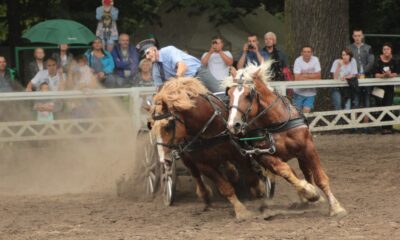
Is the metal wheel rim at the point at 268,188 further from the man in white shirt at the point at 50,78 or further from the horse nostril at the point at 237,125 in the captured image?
the man in white shirt at the point at 50,78

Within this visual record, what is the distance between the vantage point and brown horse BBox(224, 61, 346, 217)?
864cm

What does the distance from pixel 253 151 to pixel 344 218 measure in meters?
1.08

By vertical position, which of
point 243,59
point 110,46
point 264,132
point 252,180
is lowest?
point 252,180

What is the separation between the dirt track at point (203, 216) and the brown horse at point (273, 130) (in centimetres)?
35

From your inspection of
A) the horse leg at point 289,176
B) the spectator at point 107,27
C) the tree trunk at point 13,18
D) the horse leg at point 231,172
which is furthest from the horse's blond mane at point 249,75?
the tree trunk at point 13,18

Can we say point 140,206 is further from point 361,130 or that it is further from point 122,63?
point 361,130

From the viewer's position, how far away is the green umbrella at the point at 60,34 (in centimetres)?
1702

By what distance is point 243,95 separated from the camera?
8617 mm

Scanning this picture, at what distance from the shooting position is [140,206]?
10.2 meters

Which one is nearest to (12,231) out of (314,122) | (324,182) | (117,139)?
(324,182)

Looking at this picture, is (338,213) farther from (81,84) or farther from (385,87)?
(385,87)

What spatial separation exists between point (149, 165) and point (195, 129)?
1899 mm

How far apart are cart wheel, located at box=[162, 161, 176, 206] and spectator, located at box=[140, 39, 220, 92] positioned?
99cm

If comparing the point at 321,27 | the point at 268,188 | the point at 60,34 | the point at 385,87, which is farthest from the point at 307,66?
the point at 268,188
